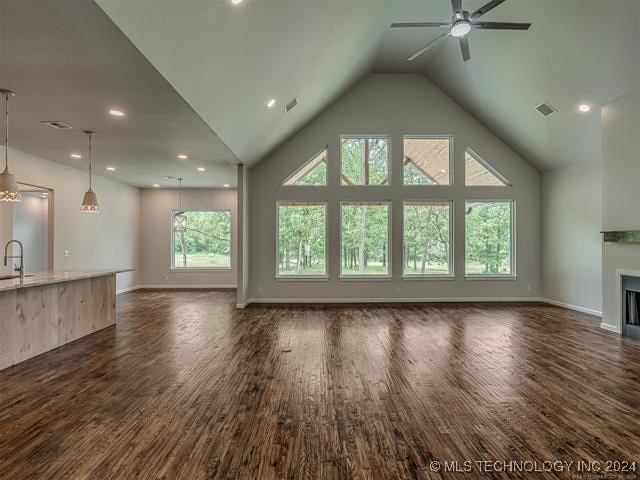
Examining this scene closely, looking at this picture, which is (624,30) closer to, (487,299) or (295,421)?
(487,299)

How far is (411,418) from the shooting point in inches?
97.6

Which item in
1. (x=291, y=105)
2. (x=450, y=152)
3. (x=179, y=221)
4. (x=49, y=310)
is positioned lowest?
(x=49, y=310)

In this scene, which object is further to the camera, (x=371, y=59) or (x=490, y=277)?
(x=490, y=277)

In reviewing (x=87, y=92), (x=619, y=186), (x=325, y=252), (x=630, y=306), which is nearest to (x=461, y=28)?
(x=619, y=186)

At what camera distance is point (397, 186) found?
746cm

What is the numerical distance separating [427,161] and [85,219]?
782 centimetres

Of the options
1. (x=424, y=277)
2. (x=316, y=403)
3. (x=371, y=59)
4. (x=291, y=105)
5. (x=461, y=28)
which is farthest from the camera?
(x=424, y=277)

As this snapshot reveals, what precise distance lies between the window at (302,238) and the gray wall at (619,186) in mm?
4971

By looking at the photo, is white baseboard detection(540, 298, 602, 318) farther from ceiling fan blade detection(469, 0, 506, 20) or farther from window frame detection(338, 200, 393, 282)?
ceiling fan blade detection(469, 0, 506, 20)

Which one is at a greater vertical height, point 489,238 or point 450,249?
point 489,238

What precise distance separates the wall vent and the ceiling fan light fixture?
98.2 inches

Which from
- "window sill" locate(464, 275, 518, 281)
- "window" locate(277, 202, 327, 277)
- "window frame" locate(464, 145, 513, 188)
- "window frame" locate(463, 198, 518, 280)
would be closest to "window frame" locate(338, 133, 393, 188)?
"window" locate(277, 202, 327, 277)

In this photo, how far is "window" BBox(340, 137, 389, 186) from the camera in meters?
7.51

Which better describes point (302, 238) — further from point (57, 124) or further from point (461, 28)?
point (461, 28)
